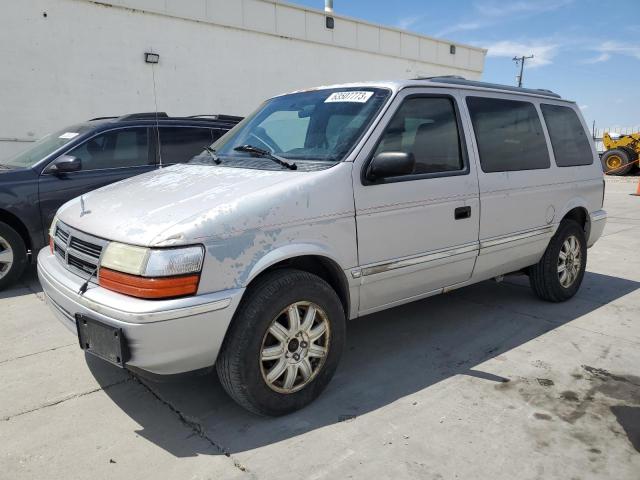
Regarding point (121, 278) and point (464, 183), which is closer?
point (121, 278)

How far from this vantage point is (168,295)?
7.89 feet

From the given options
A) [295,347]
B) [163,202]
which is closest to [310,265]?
[295,347]

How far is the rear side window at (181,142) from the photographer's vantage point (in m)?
6.10

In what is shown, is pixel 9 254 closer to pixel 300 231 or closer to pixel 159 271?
pixel 159 271

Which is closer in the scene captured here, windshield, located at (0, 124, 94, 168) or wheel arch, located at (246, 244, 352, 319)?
wheel arch, located at (246, 244, 352, 319)

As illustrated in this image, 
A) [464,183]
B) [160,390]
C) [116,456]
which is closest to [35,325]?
[160,390]

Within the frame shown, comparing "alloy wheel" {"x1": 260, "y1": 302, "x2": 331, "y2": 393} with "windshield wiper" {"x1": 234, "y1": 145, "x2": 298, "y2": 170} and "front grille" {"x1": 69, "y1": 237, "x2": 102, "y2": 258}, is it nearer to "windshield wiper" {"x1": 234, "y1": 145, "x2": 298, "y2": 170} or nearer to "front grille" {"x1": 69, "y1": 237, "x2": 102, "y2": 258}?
"windshield wiper" {"x1": 234, "y1": 145, "x2": 298, "y2": 170}

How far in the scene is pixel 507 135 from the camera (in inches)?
164

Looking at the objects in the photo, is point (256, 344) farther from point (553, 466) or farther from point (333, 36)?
point (333, 36)

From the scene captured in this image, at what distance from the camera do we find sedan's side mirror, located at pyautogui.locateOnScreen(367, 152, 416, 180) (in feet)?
9.86

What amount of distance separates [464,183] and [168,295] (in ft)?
7.49

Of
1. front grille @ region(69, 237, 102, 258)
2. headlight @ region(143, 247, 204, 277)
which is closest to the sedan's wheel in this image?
front grille @ region(69, 237, 102, 258)

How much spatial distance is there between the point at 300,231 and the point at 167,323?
87 cm

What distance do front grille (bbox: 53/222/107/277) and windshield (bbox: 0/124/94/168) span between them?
2.82 metres
